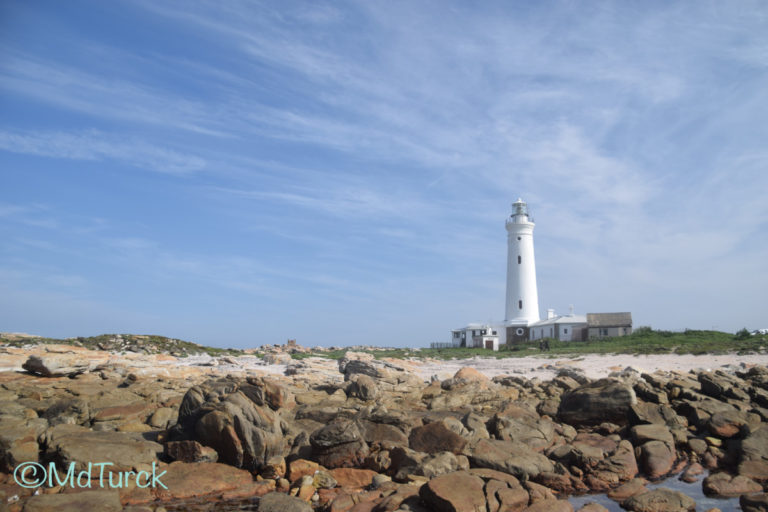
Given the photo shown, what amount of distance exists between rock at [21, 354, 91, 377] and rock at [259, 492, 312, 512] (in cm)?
1160

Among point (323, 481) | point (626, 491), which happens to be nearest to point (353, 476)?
point (323, 481)

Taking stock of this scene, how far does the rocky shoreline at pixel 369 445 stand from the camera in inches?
357

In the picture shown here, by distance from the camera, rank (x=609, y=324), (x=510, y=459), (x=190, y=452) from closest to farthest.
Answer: (x=190, y=452), (x=510, y=459), (x=609, y=324)

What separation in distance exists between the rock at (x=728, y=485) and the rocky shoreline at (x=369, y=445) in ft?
0.11

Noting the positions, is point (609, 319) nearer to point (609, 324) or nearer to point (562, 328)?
point (609, 324)

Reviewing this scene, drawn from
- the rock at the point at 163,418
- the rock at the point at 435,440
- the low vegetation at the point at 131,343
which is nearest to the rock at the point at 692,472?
the rock at the point at 435,440

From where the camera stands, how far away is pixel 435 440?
11.7 metres

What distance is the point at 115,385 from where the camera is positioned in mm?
16500

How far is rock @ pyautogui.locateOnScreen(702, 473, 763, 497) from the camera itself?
10.3m

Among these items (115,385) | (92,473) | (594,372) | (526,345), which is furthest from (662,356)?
(92,473)

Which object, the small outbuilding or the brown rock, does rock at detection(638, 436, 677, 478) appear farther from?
the small outbuilding

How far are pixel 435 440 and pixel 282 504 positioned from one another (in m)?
4.05

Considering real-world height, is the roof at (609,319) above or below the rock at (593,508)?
above

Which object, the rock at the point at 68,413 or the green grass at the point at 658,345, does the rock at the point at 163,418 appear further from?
the green grass at the point at 658,345
